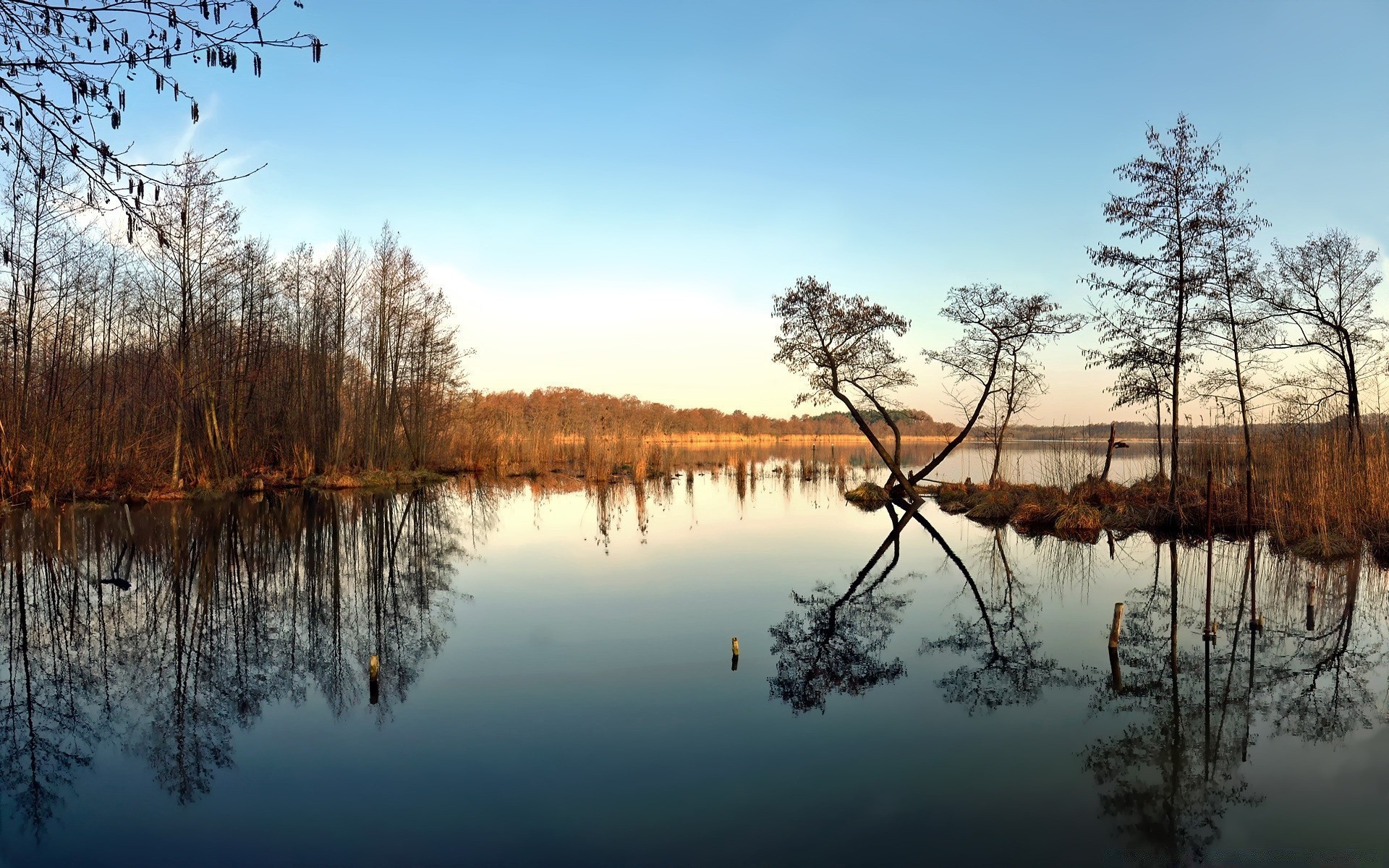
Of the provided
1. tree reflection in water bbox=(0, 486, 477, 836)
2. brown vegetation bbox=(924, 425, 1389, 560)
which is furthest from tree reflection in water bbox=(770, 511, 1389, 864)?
tree reflection in water bbox=(0, 486, 477, 836)

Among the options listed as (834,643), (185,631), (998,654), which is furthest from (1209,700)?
(185,631)

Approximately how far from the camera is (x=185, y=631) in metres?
7.49

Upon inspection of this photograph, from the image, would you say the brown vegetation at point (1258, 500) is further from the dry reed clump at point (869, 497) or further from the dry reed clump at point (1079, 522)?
the dry reed clump at point (869, 497)

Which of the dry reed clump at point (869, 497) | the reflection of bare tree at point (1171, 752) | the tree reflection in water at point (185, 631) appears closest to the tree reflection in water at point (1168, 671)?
the reflection of bare tree at point (1171, 752)

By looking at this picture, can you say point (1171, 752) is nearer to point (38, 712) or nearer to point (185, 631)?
point (38, 712)

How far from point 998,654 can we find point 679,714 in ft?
11.0

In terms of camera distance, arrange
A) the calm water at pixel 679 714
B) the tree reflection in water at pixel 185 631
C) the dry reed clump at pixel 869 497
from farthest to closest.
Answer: the dry reed clump at pixel 869 497
the tree reflection in water at pixel 185 631
the calm water at pixel 679 714

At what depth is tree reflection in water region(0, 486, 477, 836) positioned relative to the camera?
4.99 meters

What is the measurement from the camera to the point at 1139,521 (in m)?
15.3

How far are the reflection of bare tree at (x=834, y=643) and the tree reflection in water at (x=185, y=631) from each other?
3243 millimetres

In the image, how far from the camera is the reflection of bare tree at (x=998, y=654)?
6.11 meters

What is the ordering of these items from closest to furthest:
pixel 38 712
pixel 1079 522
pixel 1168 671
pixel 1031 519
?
pixel 38 712 < pixel 1168 671 < pixel 1079 522 < pixel 1031 519

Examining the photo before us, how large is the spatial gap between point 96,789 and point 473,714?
2200mm

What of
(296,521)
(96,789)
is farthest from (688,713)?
(296,521)
